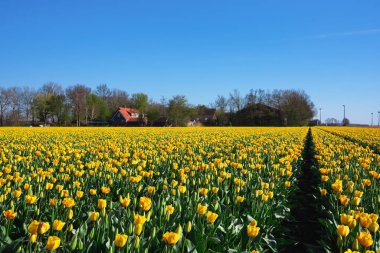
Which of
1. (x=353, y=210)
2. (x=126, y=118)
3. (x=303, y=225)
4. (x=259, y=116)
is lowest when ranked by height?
(x=303, y=225)

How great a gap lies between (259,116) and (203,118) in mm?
16683

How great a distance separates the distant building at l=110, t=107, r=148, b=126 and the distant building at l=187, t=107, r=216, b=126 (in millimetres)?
10509

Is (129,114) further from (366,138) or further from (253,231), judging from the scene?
(253,231)

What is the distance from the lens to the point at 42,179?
4.66 m

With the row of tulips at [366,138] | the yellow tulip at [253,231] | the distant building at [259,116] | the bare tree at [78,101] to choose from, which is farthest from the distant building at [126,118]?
the yellow tulip at [253,231]

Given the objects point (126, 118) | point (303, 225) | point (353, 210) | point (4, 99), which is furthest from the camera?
point (126, 118)

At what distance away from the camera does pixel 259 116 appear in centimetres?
7025

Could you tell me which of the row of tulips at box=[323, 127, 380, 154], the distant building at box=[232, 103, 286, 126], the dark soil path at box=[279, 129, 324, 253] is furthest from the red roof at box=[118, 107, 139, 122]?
the dark soil path at box=[279, 129, 324, 253]

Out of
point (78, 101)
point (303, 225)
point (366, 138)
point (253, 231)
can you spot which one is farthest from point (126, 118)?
point (253, 231)

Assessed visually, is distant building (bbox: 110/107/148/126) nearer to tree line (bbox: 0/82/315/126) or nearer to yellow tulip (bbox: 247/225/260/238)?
tree line (bbox: 0/82/315/126)

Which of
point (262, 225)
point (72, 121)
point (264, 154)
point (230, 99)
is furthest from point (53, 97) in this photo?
point (262, 225)

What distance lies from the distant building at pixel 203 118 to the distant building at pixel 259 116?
5.62 m

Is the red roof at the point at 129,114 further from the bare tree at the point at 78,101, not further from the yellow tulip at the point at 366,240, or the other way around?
the yellow tulip at the point at 366,240

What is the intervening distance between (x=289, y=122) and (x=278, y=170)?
63.0 metres
